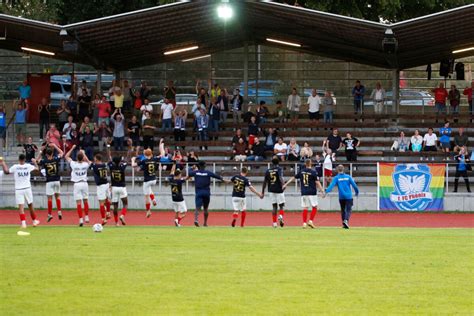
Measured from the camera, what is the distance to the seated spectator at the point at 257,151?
1642 inches

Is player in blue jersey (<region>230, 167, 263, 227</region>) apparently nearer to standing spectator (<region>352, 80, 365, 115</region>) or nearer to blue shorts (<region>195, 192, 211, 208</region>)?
blue shorts (<region>195, 192, 211, 208</region>)

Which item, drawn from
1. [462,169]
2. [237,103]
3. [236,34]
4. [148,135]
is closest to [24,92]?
[148,135]

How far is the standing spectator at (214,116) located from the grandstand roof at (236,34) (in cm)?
289

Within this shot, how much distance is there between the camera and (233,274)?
1825 cm

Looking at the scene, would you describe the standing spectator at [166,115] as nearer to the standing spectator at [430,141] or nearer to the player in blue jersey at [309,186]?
the standing spectator at [430,141]

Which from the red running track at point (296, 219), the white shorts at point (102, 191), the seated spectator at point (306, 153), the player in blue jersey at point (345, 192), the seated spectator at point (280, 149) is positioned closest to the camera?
the player in blue jersey at point (345, 192)

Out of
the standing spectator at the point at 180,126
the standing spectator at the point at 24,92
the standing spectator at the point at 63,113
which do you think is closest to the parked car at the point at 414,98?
the standing spectator at the point at 180,126

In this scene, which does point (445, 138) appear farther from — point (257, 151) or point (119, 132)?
point (119, 132)

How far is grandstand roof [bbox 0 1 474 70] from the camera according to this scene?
126 ft

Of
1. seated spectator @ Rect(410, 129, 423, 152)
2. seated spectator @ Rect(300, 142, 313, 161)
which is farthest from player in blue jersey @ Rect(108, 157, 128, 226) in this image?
seated spectator @ Rect(410, 129, 423, 152)

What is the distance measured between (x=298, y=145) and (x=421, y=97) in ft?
29.2

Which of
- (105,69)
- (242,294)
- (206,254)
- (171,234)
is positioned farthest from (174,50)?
(242,294)

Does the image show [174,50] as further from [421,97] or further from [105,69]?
[421,97]

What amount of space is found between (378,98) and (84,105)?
13.1 m
